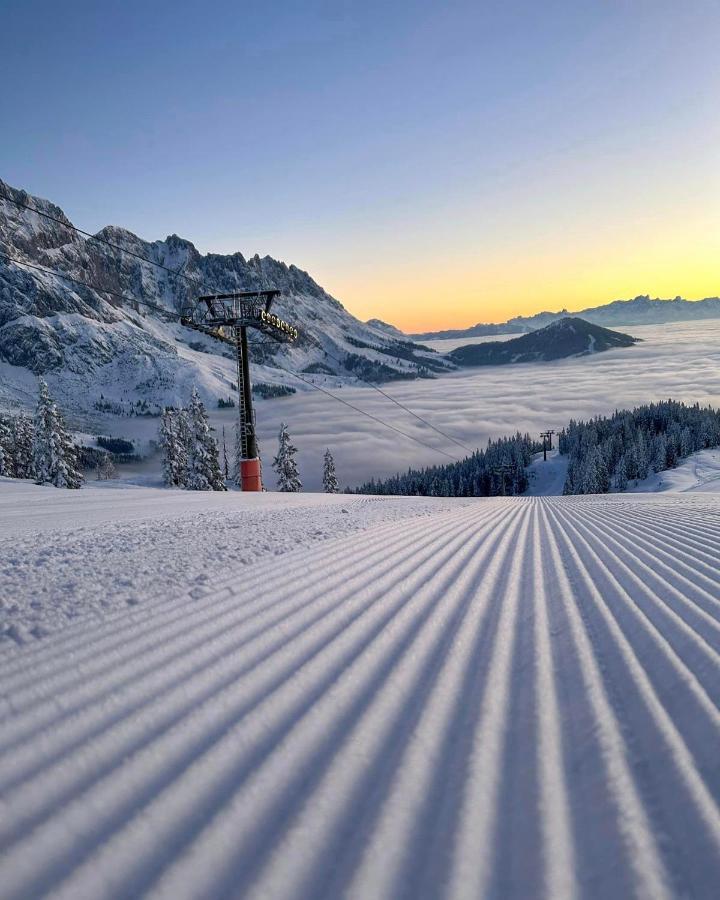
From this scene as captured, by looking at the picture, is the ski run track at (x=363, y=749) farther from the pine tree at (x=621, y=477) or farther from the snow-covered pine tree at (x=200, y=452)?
the pine tree at (x=621, y=477)

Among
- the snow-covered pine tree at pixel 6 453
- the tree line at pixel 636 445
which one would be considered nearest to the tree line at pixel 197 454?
the snow-covered pine tree at pixel 6 453

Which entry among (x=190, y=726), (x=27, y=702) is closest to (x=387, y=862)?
(x=190, y=726)

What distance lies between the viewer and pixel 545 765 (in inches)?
98.3

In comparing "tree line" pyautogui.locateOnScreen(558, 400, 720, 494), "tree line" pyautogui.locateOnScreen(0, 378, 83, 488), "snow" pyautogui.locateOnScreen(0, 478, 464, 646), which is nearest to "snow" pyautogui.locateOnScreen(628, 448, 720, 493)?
"tree line" pyautogui.locateOnScreen(558, 400, 720, 494)

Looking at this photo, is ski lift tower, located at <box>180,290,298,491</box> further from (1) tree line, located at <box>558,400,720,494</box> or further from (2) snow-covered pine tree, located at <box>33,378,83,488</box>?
(1) tree line, located at <box>558,400,720,494</box>

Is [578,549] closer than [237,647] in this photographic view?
No

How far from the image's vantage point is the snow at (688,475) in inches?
2606

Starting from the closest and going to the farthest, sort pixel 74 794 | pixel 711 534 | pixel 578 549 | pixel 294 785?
1. pixel 74 794
2. pixel 294 785
3. pixel 578 549
4. pixel 711 534

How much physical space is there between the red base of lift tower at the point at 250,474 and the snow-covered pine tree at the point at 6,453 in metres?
39.8

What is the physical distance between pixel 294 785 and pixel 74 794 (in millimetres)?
983

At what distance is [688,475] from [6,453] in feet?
298

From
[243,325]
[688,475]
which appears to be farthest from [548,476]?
[243,325]

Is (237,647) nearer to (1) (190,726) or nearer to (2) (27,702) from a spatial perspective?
(1) (190,726)

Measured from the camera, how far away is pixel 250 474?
69.3 ft
